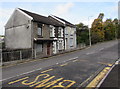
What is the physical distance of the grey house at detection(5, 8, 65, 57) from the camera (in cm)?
Result: 1643

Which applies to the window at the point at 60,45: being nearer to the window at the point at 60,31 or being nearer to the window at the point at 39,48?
the window at the point at 60,31

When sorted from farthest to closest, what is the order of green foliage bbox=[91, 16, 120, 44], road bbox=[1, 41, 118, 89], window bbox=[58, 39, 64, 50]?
1. green foliage bbox=[91, 16, 120, 44]
2. window bbox=[58, 39, 64, 50]
3. road bbox=[1, 41, 118, 89]

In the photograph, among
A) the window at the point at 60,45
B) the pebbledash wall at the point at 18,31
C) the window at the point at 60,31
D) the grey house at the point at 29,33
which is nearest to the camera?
the grey house at the point at 29,33

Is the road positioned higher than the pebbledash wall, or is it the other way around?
the pebbledash wall

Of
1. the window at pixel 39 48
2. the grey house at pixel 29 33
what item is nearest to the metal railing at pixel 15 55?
the grey house at pixel 29 33

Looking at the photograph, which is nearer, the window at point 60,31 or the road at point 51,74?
the road at point 51,74

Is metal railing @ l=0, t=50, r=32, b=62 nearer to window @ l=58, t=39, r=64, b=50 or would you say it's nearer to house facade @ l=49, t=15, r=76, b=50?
window @ l=58, t=39, r=64, b=50

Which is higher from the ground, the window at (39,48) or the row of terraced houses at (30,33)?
the row of terraced houses at (30,33)

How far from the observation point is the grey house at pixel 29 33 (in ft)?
53.9

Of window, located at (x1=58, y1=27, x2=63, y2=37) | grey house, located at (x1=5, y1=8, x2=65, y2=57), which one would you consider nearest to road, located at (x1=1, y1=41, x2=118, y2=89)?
grey house, located at (x1=5, y1=8, x2=65, y2=57)

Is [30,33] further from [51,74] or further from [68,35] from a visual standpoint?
[68,35]

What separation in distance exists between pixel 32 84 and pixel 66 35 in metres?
20.8

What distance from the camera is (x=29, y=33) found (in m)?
16.5

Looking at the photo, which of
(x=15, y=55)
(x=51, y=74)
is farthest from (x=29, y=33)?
(x=51, y=74)
